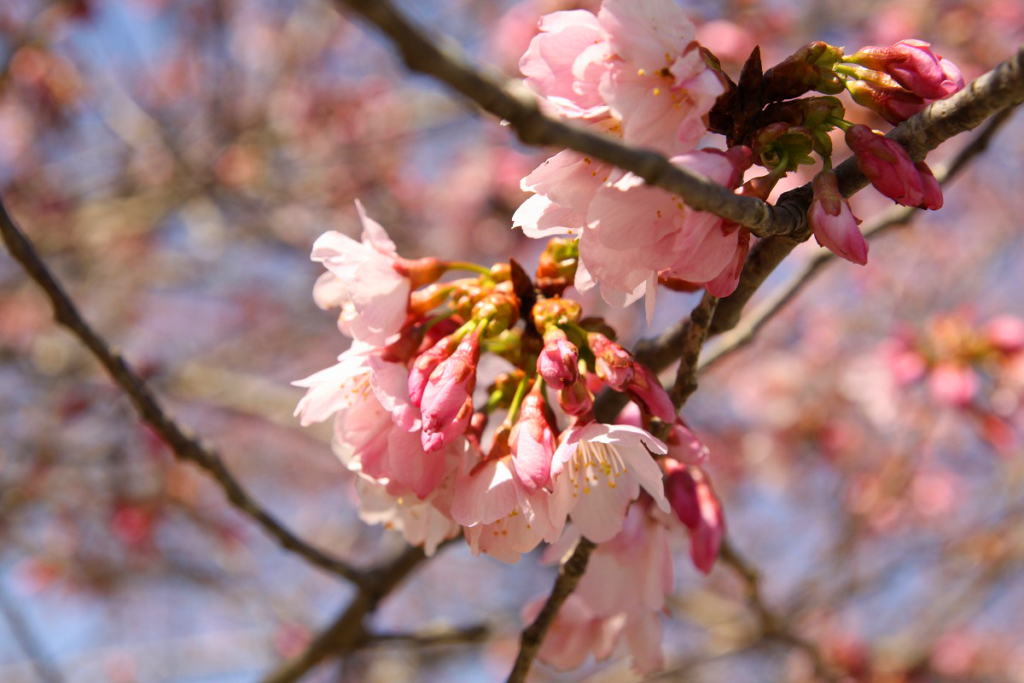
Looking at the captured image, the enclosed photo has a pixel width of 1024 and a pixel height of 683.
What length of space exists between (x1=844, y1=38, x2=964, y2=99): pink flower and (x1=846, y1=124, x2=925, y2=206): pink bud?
0.12 meters

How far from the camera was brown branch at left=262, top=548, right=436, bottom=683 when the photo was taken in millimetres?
1872

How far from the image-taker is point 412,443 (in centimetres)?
113

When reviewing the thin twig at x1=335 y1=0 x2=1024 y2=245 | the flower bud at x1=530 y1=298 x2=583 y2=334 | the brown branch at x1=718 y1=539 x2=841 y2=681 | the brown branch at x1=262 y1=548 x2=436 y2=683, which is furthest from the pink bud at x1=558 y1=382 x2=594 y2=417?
the brown branch at x1=262 y1=548 x2=436 y2=683

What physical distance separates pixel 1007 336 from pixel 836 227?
2.41 metres

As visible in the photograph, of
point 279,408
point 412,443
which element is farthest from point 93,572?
point 412,443

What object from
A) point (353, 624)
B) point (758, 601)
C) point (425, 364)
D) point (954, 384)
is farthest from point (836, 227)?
point (954, 384)

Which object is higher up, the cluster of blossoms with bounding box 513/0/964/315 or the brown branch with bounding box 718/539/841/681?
the cluster of blossoms with bounding box 513/0/964/315

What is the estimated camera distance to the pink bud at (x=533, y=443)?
42.1 inches

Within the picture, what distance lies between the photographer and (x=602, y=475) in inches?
48.9

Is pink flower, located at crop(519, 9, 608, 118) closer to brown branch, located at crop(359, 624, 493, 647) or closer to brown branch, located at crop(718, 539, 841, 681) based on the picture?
brown branch, located at crop(718, 539, 841, 681)

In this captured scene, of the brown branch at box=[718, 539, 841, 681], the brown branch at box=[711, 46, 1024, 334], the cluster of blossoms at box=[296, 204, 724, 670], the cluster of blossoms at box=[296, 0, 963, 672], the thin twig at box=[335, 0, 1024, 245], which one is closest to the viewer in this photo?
the thin twig at box=[335, 0, 1024, 245]

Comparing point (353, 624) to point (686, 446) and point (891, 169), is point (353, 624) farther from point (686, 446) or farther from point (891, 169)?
point (891, 169)

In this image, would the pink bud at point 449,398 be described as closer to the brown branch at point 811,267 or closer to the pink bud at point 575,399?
the pink bud at point 575,399

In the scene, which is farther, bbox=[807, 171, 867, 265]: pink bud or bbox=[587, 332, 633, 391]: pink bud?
bbox=[587, 332, 633, 391]: pink bud
